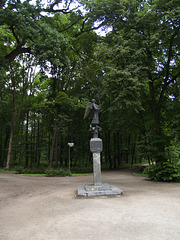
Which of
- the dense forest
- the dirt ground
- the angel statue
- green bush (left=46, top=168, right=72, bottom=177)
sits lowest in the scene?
green bush (left=46, top=168, right=72, bottom=177)

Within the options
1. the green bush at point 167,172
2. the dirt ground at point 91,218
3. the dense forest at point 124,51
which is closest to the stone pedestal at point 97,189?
the dirt ground at point 91,218

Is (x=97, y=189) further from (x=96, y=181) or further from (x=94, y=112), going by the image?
(x=94, y=112)

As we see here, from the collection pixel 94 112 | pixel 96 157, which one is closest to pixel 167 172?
pixel 96 157

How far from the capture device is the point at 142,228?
3443mm

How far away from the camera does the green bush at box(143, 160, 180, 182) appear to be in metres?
9.62

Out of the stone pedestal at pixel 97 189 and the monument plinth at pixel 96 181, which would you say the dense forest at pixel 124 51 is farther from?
the stone pedestal at pixel 97 189

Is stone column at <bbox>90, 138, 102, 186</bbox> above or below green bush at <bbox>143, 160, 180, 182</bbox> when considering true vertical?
above

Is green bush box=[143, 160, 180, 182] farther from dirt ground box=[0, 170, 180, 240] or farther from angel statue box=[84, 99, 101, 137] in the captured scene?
angel statue box=[84, 99, 101, 137]

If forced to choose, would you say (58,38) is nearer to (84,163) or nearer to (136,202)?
(136,202)

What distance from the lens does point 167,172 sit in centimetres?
983

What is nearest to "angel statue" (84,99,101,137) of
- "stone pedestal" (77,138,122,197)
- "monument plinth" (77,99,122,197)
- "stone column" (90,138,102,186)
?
"monument plinth" (77,99,122,197)

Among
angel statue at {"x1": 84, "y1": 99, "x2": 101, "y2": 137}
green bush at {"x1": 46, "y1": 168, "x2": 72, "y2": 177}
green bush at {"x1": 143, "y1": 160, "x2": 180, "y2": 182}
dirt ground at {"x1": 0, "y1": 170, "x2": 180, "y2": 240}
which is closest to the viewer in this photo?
dirt ground at {"x1": 0, "y1": 170, "x2": 180, "y2": 240}

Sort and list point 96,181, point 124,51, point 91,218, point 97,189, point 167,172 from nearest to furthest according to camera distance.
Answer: point 91,218 < point 97,189 < point 96,181 < point 124,51 < point 167,172

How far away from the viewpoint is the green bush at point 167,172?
962 cm
